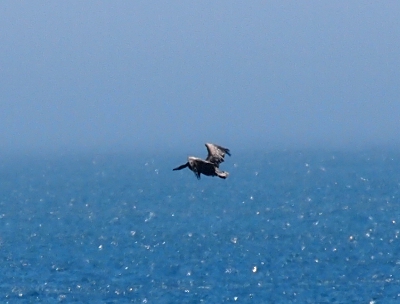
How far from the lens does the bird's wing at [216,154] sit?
28297 millimetres

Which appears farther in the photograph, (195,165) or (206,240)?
(206,240)

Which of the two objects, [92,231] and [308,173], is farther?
[308,173]

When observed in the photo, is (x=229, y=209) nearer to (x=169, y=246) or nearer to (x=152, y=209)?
(x=152, y=209)

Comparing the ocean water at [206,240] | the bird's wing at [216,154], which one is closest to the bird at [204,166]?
the bird's wing at [216,154]

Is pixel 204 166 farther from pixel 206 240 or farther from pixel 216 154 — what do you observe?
pixel 206 240

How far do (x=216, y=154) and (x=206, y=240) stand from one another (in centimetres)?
4950

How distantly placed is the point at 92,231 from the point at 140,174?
240ft

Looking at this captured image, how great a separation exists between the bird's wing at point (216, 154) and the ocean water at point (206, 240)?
24.8m

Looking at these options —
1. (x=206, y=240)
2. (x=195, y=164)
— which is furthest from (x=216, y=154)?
(x=206, y=240)

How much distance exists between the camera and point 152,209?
105 meters

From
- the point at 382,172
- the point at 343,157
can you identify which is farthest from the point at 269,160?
the point at 382,172

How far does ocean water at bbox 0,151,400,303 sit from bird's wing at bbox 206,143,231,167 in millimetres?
24830

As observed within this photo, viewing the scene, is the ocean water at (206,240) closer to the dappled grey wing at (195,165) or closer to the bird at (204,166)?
the bird at (204,166)

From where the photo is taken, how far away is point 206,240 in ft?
256
